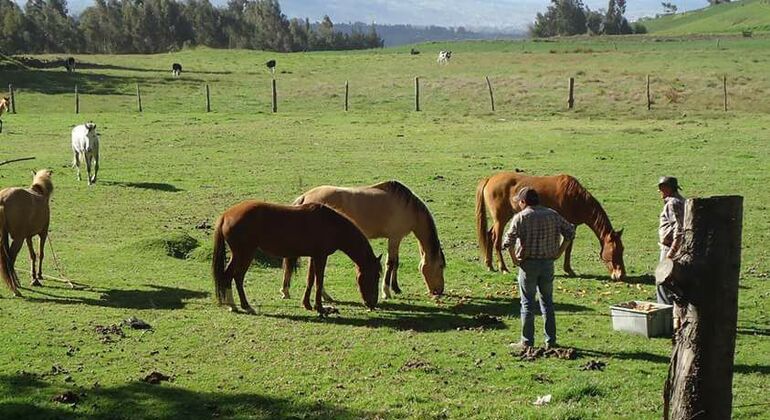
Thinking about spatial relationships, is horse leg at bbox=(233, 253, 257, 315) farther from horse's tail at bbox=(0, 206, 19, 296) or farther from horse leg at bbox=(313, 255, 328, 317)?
horse's tail at bbox=(0, 206, 19, 296)

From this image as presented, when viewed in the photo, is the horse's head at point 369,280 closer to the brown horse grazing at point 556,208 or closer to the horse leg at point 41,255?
the brown horse grazing at point 556,208

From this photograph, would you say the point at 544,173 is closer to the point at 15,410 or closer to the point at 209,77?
the point at 15,410

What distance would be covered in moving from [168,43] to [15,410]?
136 meters

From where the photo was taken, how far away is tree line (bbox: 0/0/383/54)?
382 feet

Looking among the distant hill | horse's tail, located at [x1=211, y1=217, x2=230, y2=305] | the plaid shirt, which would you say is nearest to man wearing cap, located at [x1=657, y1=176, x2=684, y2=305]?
the plaid shirt

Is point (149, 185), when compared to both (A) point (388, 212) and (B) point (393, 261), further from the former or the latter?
(B) point (393, 261)

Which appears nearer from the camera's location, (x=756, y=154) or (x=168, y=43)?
(x=756, y=154)

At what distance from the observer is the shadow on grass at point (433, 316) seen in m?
12.0

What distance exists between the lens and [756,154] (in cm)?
2889

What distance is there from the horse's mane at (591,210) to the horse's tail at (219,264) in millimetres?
6401

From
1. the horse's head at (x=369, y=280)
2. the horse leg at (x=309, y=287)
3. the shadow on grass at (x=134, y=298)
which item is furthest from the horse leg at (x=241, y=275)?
the horse's head at (x=369, y=280)

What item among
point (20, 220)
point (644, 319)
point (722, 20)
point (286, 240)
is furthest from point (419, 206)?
point (722, 20)

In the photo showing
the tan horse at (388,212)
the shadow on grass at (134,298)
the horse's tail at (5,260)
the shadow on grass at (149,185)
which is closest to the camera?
the horse's tail at (5,260)

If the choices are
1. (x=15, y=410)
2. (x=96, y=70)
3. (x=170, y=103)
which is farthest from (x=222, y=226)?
(x=96, y=70)
